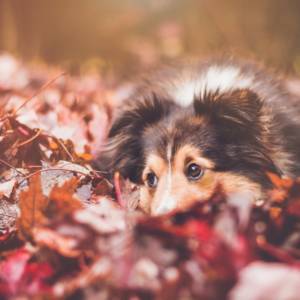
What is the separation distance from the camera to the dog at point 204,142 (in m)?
3.16

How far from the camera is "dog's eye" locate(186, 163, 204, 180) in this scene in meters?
3.19

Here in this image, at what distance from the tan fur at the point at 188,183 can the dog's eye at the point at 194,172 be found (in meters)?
0.02

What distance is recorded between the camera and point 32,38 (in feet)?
37.0

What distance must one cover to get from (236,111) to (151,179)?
632 millimetres

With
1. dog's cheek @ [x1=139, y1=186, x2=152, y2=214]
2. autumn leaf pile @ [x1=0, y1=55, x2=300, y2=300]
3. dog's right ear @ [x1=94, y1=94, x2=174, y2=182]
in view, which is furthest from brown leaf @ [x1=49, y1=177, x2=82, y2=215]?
dog's right ear @ [x1=94, y1=94, x2=174, y2=182]

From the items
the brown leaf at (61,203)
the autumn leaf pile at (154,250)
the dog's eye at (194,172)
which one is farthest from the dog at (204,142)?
the autumn leaf pile at (154,250)

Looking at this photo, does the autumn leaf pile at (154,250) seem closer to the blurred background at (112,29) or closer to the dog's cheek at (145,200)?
the dog's cheek at (145,200)

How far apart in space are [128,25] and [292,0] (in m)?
3.25

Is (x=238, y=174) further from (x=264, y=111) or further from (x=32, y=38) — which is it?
(x=32, y=38)

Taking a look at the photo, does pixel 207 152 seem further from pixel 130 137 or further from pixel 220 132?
pixel 130 137

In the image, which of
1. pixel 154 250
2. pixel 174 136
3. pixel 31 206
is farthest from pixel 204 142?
pixel 154 250

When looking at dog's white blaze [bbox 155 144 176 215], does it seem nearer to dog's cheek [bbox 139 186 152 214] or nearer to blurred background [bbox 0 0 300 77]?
dog's cheek [bbox 139 186 152 214]

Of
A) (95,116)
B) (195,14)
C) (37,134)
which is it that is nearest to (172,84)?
(95,116)

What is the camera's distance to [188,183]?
316 centimetres
